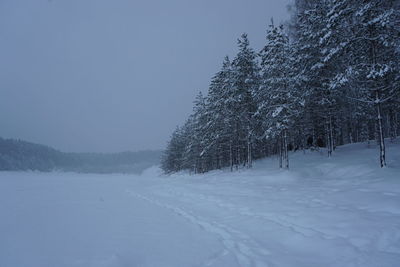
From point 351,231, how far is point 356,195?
3515 millimetres

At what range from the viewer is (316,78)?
1959 centimetres

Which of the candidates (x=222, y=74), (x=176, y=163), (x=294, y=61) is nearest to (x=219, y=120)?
(x=222, y=74)

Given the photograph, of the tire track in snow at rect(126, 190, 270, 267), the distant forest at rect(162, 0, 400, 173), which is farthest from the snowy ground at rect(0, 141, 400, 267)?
the distant forest at rect(162, 0, 400, 173)

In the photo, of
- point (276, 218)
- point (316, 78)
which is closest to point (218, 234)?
point (276, 218)

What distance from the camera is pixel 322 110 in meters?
19.7

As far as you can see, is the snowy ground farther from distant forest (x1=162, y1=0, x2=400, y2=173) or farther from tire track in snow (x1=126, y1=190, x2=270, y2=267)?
distant forest (x1=162, y1=0, x2=400, y2=173)

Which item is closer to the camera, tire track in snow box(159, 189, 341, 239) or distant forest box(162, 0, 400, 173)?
tire track in snow box(159, 189, 341, 239)

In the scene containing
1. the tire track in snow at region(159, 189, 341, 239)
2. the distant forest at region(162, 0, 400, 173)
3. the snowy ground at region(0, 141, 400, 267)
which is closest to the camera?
the snowy ground at region(0, 141, 400, 267)

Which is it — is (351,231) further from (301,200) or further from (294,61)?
(294,61)

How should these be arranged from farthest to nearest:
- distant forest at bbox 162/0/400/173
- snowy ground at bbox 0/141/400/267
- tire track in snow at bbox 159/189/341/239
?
distant forest at bbox 162/0/400/173, tire track in snow at bbox 159/189/341/239, snowy ground at bbox 0/141/400/267

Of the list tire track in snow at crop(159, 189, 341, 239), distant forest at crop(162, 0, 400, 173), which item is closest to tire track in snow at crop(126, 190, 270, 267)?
tire track in snow at crop(159, 189, 341, 239)

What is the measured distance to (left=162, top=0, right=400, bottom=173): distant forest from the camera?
12.5 m

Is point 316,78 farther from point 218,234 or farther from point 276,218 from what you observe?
point 218,234

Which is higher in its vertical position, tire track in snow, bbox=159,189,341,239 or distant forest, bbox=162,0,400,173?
distant forest, bbox=162,0,400,173
